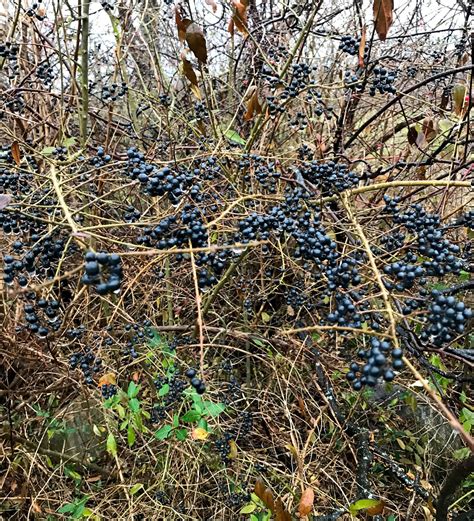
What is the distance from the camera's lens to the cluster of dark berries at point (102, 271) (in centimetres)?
82

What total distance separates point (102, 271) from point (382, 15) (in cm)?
168

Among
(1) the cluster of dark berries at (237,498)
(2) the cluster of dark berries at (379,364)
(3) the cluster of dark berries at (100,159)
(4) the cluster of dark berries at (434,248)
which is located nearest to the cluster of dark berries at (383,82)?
(4) the cluster of dark berries at (434,248)

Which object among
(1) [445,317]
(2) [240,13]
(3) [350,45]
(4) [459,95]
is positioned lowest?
(1) [445,317]

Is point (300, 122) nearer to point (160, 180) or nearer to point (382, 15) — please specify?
point (382, 15)

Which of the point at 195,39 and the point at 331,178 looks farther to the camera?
the point at 195,39

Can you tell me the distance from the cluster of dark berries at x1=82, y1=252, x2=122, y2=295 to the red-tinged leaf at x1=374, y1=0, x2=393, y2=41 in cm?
159

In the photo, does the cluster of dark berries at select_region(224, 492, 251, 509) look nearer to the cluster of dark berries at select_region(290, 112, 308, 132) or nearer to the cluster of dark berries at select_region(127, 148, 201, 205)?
the cluster of dark berries at select_region(127, 148, 201, 205)

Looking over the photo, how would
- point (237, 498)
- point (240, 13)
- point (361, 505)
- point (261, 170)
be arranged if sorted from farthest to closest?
point (237, 498)
point (240, 13)
point (361, 505)
point (261, 170)

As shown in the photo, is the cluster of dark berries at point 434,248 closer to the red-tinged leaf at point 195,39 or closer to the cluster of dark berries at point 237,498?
the red-tinged leaf at point 195,39

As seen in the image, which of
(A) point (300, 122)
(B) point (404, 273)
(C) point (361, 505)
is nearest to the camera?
(B) point (404, 273)

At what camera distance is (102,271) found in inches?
35.9

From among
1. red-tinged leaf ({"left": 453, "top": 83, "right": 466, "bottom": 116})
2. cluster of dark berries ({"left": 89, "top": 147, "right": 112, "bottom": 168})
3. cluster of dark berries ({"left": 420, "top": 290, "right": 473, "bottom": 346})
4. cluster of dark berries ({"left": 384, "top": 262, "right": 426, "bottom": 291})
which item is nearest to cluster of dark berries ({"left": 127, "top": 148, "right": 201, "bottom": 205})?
cluster of dark berries ({"left": 89, "top": 147, "right": 112, "bottom": 168})

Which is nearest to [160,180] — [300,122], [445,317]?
[445,317]

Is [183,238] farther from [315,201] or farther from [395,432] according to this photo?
[395,432]
